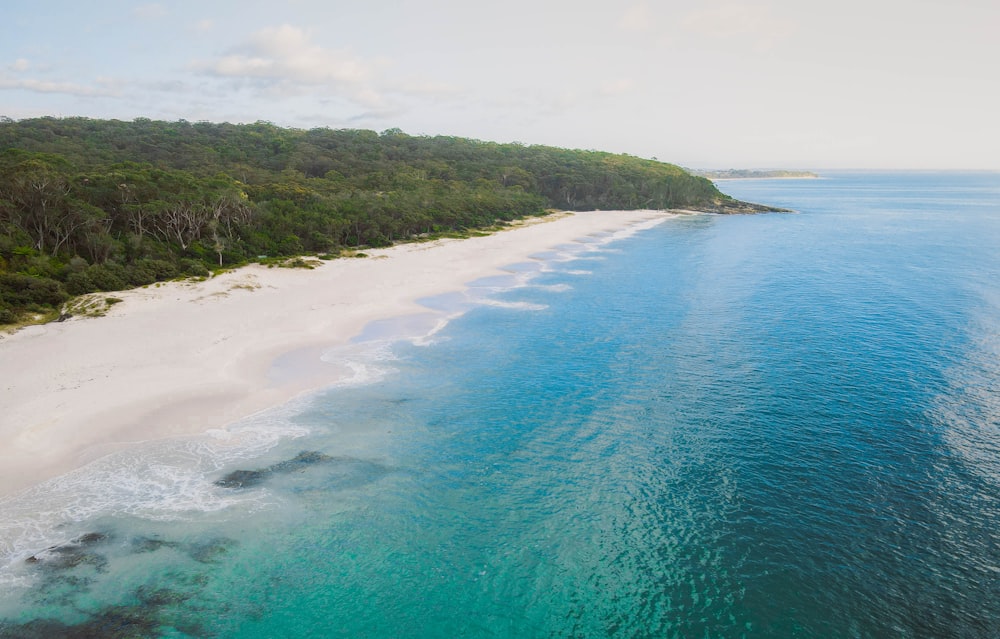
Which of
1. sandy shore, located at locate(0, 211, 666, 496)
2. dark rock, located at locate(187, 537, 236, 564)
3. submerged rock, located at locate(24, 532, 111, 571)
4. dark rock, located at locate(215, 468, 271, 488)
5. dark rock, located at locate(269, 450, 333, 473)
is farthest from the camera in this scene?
sandy shore, located at locate(0, 211, 666, 496)

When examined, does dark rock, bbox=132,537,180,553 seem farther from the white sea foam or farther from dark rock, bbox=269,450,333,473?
dark rock, bbox=269,450,333,473

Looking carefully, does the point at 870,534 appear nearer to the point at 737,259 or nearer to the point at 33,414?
the point at 33,414

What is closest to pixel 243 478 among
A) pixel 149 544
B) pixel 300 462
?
pixel 300 462

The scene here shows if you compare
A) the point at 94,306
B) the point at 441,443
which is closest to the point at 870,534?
the point at 441,443

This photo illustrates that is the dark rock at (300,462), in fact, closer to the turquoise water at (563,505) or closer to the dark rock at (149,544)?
the turquoise water at (563,505)

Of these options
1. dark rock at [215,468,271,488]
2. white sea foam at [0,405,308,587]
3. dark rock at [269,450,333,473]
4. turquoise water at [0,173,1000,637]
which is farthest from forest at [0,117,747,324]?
dark rock at [269,450,333,473]
